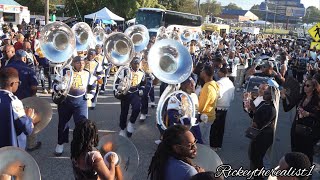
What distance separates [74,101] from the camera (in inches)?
251

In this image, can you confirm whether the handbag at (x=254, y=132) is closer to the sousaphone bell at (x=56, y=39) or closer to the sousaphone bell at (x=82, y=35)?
the sousaphone bell at (x=56, y=39)

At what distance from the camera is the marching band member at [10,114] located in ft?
13.2

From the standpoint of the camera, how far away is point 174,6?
2324 inches

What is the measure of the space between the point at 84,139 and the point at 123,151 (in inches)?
18.5

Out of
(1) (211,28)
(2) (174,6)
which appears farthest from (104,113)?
(2) (174,6)

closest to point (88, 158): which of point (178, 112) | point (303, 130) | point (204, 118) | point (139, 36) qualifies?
point (178, 112)

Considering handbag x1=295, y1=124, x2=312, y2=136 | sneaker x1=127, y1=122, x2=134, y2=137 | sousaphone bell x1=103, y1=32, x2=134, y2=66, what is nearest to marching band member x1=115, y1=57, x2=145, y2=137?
sneaker x1=127, y1=122, x2=134, y2=137

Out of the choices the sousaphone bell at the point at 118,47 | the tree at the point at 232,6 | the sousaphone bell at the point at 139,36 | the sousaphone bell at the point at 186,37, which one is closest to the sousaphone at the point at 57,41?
the sousaphone bell at the point at 118,47

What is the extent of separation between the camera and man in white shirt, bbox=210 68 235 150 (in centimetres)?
690

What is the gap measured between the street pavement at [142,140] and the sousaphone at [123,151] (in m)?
2.35

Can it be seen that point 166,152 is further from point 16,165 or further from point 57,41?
point 57,41

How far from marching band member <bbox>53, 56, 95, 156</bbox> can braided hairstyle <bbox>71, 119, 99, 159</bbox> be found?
3131 mm

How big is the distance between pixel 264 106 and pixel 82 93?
3.01m

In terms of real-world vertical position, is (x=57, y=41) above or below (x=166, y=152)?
above
